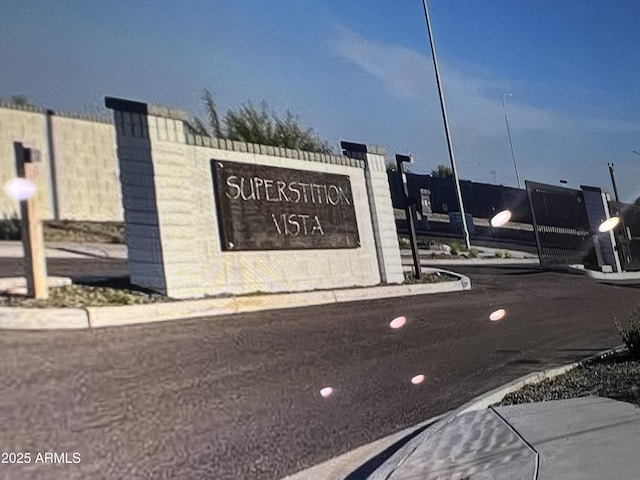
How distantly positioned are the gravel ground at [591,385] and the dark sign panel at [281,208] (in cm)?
253

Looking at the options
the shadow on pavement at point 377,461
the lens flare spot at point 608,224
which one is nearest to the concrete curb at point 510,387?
the shadow on pavement at point 377,461

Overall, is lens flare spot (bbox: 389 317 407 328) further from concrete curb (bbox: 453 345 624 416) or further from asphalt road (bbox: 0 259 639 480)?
concrete curb (bbox: 453 345 624 416)

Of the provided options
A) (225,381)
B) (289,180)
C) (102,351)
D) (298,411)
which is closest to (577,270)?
(289,180)

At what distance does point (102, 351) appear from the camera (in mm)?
3578

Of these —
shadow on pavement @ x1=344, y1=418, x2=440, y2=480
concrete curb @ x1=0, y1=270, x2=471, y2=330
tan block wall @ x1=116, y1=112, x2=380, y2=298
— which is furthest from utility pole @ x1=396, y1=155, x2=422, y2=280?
shadow on pavement @ x1=344, y1=418, x2=440, y2=480

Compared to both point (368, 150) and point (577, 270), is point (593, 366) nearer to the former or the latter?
point (577, 270)

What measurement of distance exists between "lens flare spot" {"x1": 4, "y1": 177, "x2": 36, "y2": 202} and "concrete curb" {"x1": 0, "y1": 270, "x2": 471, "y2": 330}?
0.55 meters

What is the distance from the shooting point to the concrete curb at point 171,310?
3.35m

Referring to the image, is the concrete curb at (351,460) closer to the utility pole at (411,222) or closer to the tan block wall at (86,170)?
the utility pole at (411,222)

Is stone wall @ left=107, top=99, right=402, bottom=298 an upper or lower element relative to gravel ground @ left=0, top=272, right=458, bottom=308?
upper

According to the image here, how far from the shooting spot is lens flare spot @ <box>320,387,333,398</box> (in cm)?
513

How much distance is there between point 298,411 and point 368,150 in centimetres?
278

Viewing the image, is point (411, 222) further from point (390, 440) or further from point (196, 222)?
point (196, 222)

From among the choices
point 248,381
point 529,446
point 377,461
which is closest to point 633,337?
point 529,446
